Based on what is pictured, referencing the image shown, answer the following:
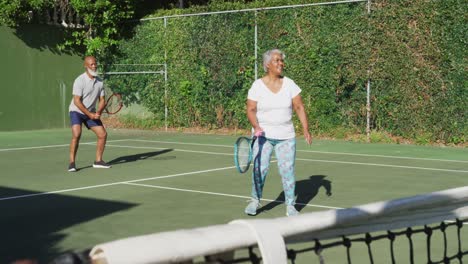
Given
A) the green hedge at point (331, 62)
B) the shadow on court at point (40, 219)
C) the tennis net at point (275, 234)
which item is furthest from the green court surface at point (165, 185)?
the tennis net at point (275, 234)

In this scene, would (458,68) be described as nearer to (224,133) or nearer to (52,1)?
(224,133)

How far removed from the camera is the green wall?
19.6 metres

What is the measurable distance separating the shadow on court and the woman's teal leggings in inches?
62.7

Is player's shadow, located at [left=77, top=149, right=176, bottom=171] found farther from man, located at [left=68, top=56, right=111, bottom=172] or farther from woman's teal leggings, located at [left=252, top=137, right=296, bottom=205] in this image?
woman's teal leggings, located at [left=252, top=137, right=296, bottom=205]

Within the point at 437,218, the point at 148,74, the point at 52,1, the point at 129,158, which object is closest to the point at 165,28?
the point at 148,74

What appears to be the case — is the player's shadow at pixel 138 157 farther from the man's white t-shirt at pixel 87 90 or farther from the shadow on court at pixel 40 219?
the shadow on court at pixel 40 219

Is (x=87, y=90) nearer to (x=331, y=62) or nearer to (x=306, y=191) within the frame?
(x=306, y=191)

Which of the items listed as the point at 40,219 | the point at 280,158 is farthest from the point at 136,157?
the point at 280,158

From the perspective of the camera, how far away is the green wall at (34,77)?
1962 cm

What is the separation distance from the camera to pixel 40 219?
7.30 metres

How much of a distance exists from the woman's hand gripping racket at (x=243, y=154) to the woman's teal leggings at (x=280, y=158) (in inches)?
6.0

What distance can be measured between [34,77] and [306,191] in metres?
12.9

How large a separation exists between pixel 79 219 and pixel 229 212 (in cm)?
149

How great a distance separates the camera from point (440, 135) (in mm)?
15117
